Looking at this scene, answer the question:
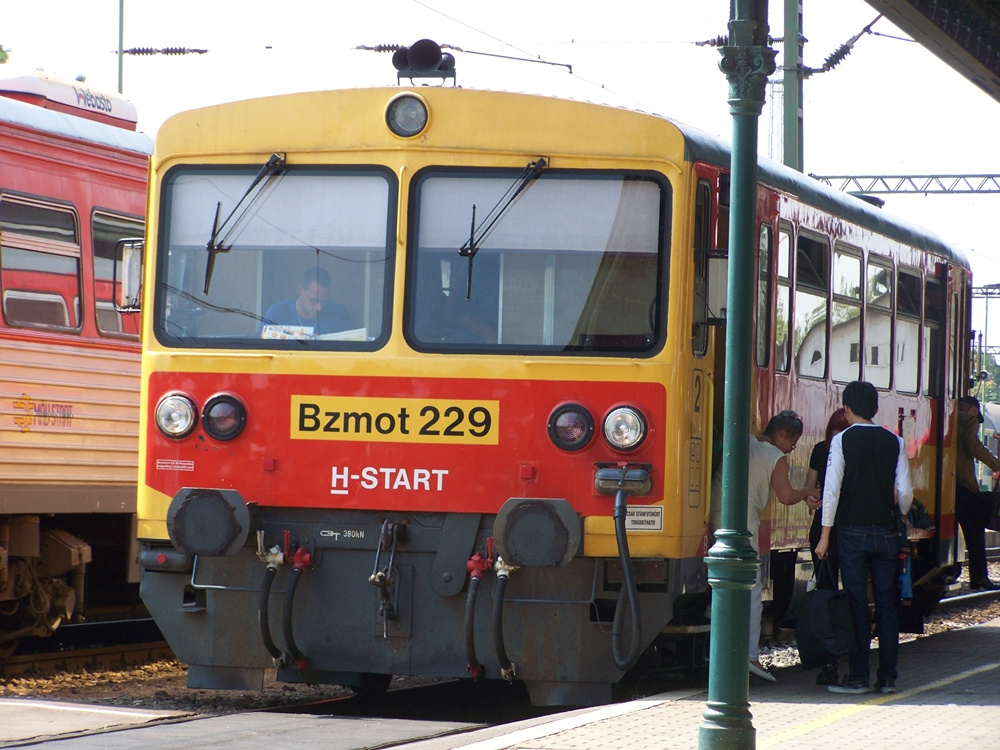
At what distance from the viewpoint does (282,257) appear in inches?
338

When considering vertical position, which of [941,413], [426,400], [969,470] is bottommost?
[969,470]

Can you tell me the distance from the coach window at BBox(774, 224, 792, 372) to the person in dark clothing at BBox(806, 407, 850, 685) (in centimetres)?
50

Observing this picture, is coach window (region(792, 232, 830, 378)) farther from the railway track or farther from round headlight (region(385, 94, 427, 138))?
the railway track

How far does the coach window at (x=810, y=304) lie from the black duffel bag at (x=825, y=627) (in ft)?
5.38

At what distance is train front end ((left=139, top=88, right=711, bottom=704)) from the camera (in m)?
8.30

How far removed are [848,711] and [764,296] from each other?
8.52 ft

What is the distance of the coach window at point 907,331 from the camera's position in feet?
41.0

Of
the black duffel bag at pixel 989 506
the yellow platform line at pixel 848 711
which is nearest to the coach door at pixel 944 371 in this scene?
the black duffel bag at pixel 989 506

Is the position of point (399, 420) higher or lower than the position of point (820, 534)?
higher

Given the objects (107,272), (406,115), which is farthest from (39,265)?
(406,115)

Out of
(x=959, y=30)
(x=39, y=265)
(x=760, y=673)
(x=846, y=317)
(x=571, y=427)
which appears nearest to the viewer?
(x=571, y=427)

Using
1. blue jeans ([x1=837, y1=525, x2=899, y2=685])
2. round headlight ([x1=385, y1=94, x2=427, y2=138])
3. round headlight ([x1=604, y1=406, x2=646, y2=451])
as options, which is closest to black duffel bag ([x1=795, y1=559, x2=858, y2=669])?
blue jeans ([x1=837, y1=525, x2=899, y2=685])

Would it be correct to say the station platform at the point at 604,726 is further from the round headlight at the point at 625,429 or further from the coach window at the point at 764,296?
the coach window at the point at 764,296

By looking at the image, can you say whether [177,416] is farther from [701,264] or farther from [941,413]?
[941,413]
